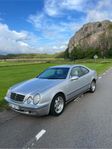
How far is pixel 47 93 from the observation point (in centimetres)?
552

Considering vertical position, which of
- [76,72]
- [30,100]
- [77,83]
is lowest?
[30,100]

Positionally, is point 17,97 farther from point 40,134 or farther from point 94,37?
point 94,37

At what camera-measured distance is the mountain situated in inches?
5480

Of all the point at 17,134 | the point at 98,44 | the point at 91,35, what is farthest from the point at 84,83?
the point at 91,35

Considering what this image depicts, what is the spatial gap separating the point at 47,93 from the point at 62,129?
3.86ft

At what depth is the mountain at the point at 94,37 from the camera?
457ft

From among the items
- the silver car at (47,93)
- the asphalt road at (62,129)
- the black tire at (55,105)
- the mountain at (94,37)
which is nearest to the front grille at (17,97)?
the silver car at (47,93)

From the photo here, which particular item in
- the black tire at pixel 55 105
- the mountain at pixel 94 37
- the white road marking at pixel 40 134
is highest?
the mountain at pixel 94 37

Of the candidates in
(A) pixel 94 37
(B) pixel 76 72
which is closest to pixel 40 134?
(B) pixel 76 72

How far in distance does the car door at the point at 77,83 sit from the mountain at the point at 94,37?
12830 cm

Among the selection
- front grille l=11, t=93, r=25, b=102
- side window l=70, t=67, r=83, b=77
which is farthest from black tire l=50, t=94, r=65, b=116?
side window l=70, t=67, r=83, b=77

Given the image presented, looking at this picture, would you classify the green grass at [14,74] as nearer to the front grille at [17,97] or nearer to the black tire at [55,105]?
the front grille at [17,97]

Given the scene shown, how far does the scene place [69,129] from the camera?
477 centimetres

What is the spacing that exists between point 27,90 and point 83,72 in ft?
11.1
